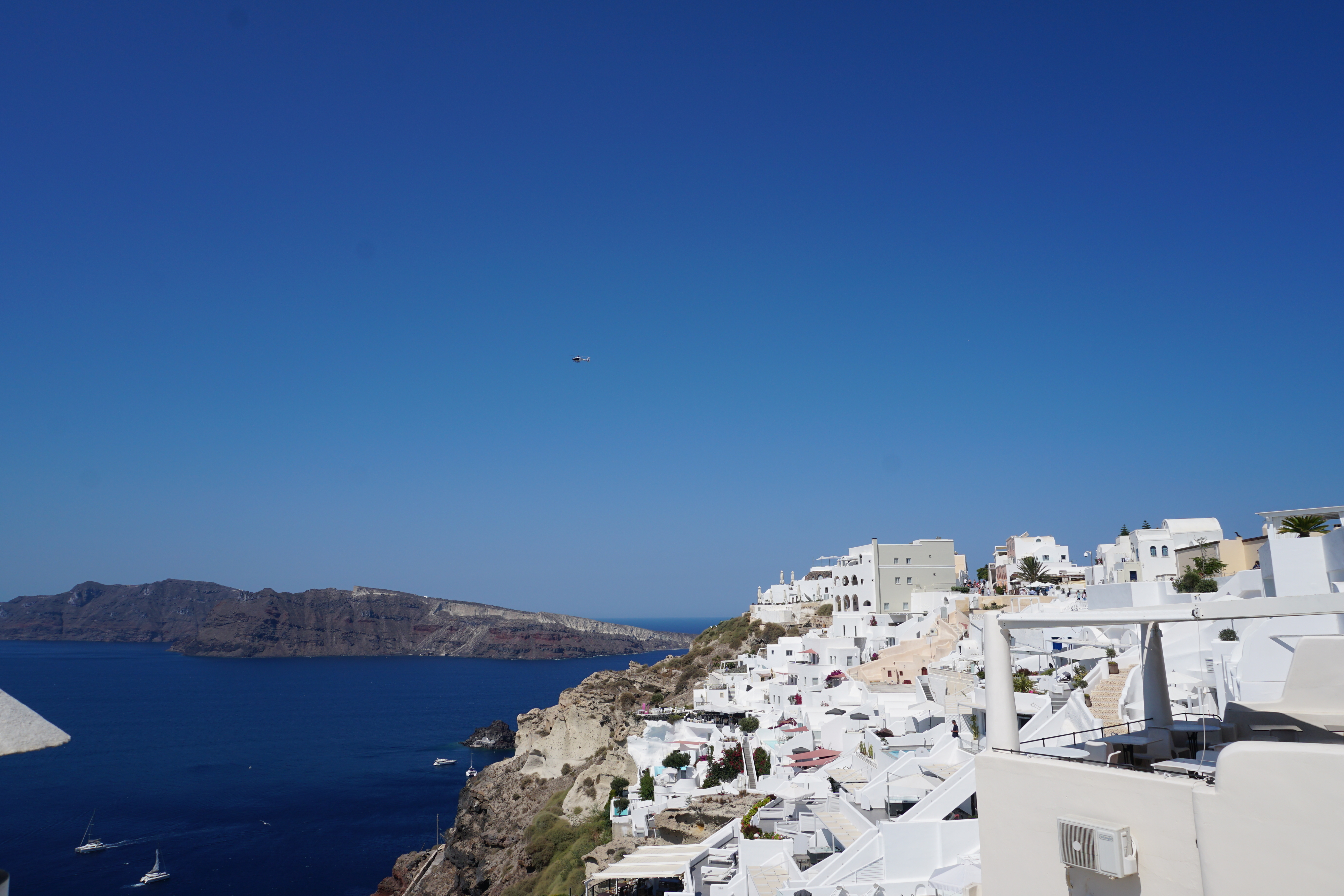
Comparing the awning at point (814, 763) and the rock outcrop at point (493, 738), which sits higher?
the awning at point (814, 763)

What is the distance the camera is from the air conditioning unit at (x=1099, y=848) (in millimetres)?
5160

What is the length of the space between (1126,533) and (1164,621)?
167 feet

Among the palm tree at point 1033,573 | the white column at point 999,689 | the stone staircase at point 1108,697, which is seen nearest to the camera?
the white column at point 999,689

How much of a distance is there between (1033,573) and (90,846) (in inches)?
2154

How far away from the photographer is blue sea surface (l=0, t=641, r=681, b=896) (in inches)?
1777

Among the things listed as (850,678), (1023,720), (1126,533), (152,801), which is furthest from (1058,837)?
(152,801)

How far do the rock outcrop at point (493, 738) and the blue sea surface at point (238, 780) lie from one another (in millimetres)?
2396

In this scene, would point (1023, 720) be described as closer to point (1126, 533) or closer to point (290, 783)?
point (1126, 533)

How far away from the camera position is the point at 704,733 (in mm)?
33969

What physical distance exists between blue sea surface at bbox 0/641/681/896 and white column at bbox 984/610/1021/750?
30381 millimetres

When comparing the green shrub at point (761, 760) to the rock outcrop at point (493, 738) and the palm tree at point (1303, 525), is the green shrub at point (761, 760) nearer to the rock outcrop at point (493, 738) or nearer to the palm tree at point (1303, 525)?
the palm tree at point (1303, 525)

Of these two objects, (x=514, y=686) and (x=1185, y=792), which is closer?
(x=1185, y=792)

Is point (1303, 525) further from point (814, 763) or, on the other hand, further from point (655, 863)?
point (655, 863)

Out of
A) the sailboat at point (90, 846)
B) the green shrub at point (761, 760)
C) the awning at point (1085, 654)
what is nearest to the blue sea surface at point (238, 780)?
the sailboat at point (90, 846)
